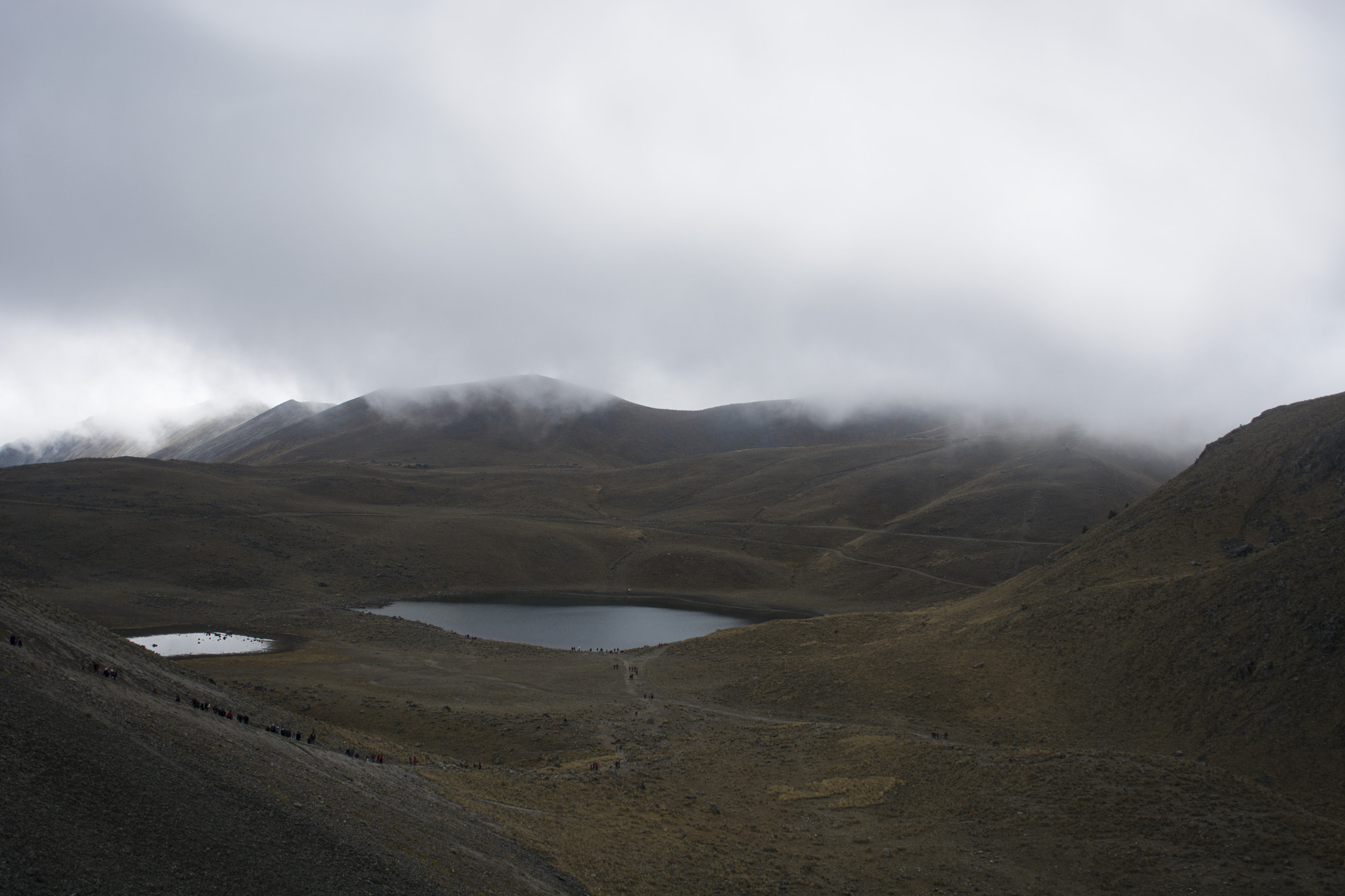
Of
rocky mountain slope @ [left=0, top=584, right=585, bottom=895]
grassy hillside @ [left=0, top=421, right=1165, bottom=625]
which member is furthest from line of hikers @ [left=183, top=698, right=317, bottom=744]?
grassy hillside @ [left=0, top=421, right=1165, bottom=625]

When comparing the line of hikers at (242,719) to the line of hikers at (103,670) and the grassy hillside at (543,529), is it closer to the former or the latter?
the line of hikers at (103,670)

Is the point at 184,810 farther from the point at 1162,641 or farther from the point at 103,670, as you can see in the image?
the point at 1162,641

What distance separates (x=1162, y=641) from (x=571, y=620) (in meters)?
52.6

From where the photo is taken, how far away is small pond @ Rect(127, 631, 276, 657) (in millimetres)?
50188

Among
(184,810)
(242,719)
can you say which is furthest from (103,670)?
(184,810)

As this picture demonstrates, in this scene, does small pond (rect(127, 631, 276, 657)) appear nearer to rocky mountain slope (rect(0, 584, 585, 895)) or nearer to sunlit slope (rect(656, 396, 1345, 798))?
sunlit slope (rect(656, 396, 1345, 798))

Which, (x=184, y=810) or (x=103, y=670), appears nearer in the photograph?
(x=184, y=810)

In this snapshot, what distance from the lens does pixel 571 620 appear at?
71.7 metres

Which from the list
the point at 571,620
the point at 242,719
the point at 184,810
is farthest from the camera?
the point at 571,620

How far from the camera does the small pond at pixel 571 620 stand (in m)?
63.2

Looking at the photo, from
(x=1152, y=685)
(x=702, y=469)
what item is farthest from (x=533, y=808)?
(x=702, y=469)

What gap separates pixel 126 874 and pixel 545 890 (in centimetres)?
784

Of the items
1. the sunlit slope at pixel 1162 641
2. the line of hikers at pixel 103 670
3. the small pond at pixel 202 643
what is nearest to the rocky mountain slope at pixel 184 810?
the line of hikers at pixel 103 670

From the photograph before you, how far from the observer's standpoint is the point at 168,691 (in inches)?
795
